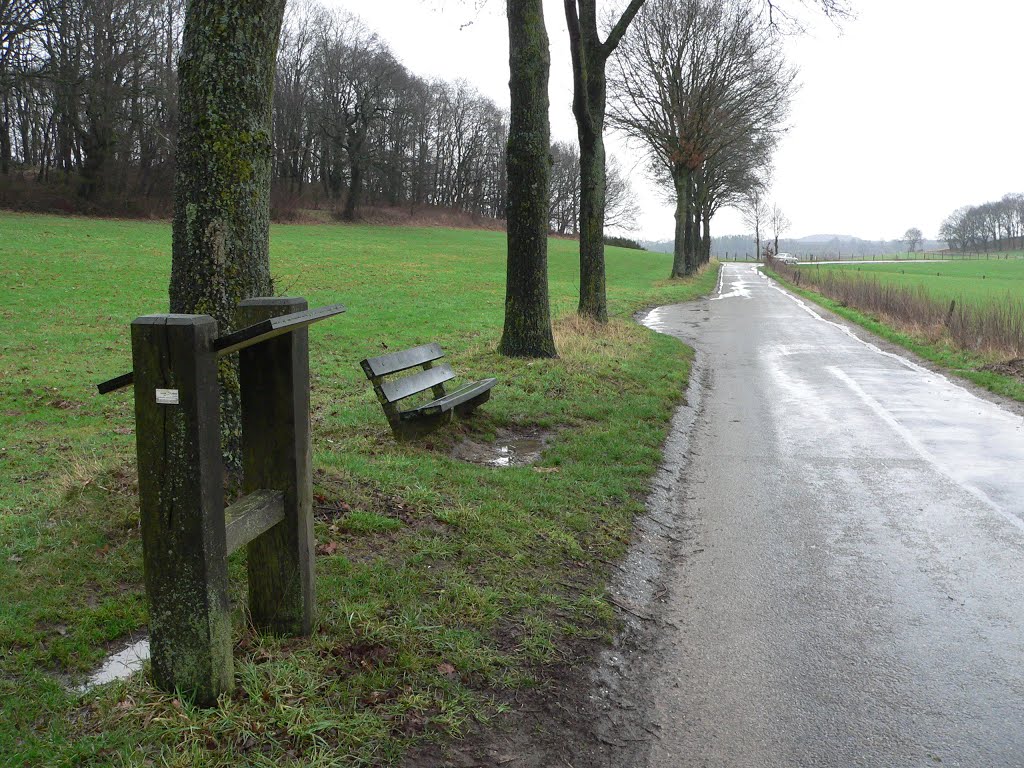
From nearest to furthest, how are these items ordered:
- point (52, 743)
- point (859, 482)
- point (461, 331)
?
point (52, 743) < point (859, 482) < point (461, 331)

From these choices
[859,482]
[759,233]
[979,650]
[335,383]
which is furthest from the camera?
[759,233]

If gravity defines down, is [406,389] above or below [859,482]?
above

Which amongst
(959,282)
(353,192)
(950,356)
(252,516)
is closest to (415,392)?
(252,516)

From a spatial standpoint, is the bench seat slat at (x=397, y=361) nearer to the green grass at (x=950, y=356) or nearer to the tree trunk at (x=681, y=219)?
the green grass at (x=950, y=356)

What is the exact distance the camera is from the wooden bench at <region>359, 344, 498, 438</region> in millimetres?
7179

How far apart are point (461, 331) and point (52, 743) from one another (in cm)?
1590

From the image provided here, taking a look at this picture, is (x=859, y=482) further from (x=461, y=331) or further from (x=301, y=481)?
(x=461, y=331)

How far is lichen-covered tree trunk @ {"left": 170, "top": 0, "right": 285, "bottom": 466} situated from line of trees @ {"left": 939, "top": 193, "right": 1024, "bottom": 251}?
148m

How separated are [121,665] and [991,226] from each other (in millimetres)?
151751

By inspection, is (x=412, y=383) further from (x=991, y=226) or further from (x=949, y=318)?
(x=991, y=226)

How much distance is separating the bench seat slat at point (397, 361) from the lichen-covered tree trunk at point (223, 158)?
5.94 ft

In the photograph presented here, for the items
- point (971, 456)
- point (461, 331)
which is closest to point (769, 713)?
point (971, 456)

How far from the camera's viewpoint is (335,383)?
11898mm

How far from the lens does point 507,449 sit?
809 centimetres
